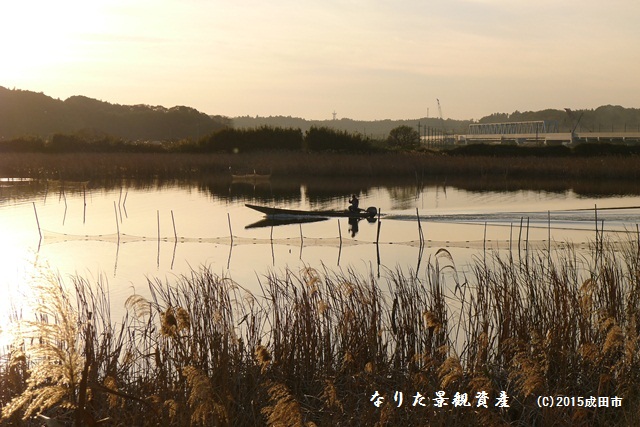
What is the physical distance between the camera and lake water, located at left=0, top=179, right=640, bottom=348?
1683 cm

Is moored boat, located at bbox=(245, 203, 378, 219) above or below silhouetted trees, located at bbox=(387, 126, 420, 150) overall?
below

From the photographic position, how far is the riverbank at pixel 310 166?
45.7 meters


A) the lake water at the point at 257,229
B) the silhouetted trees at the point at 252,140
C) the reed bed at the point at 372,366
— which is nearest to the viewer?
the reed bed at the point at 372,366

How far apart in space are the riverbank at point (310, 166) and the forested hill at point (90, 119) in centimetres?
7488

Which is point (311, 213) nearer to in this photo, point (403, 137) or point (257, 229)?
point (257, 229)

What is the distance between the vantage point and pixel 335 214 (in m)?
26.3

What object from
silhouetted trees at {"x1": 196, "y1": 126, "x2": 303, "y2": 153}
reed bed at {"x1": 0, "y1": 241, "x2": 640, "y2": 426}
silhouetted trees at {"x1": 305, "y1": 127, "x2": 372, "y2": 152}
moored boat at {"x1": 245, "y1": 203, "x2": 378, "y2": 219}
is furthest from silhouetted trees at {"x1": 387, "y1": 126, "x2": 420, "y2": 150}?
reed bed at {"x1": 0, "y1": 241, "x2": 640, "y2": 426}

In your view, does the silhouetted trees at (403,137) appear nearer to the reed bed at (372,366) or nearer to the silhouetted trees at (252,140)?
the silhouetted trees at (252,140)

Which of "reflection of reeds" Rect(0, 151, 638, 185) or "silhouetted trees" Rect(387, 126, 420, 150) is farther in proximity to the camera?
"silhouetted trees" Rect(387, 126, 420, 150)

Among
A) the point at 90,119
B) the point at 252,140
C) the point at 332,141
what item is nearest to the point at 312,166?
the point at 332,141

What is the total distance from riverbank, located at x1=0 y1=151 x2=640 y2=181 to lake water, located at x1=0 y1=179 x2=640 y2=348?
3.90 meters

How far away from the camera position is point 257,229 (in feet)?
81.7

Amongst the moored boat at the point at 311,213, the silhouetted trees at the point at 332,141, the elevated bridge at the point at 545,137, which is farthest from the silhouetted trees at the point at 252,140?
the elevated bridge at the point at 545,137

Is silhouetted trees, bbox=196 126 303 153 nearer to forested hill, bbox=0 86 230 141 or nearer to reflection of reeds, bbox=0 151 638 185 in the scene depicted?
reflection of reeds, bbox=0 151 638 185
